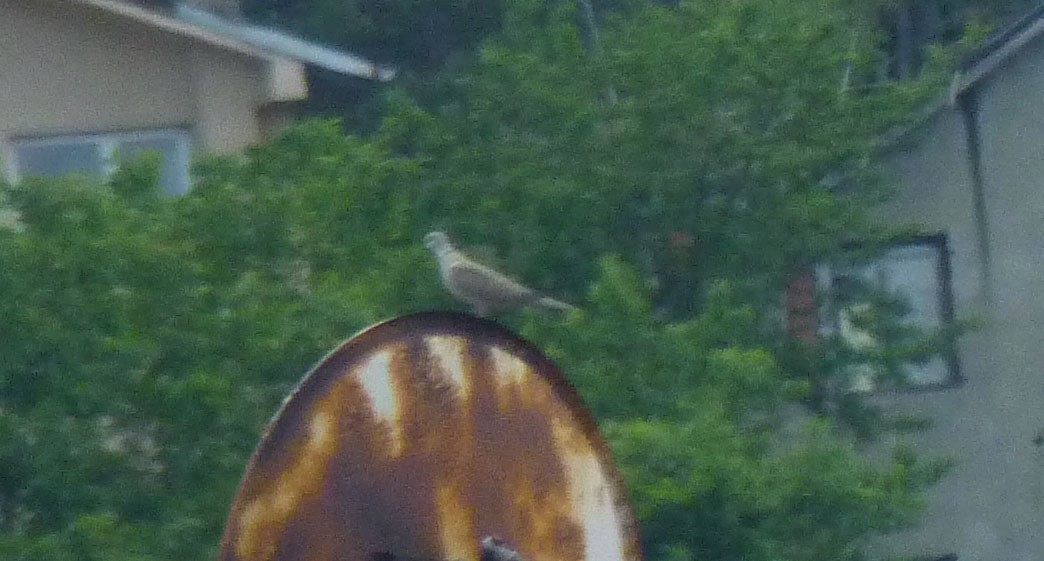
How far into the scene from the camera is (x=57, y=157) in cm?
1151

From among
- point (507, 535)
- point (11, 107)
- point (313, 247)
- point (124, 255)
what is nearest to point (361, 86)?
point (11, 107)

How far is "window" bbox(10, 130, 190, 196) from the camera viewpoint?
1138 cm

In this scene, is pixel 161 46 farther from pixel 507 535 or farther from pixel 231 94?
pixel 507 535

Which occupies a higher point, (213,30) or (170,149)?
(213,30)

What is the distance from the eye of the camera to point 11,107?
11.4 m

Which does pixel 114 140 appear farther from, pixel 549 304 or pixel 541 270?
pixel 549 304

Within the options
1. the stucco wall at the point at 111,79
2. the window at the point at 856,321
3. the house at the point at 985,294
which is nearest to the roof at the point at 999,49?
the house at the point at 985,294

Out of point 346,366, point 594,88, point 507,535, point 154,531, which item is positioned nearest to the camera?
point 346,366

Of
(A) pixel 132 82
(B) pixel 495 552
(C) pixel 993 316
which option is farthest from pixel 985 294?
(B) pixel 495 552

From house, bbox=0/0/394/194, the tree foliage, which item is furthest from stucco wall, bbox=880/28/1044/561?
house, bbox=0/0/394/194

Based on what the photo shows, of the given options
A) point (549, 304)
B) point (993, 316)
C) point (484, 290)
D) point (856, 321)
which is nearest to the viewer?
point (484, 290)

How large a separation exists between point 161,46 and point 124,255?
261 inches

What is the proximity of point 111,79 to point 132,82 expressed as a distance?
13cm

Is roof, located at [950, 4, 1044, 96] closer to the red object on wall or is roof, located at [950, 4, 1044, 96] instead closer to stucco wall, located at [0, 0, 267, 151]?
the red object on wall
